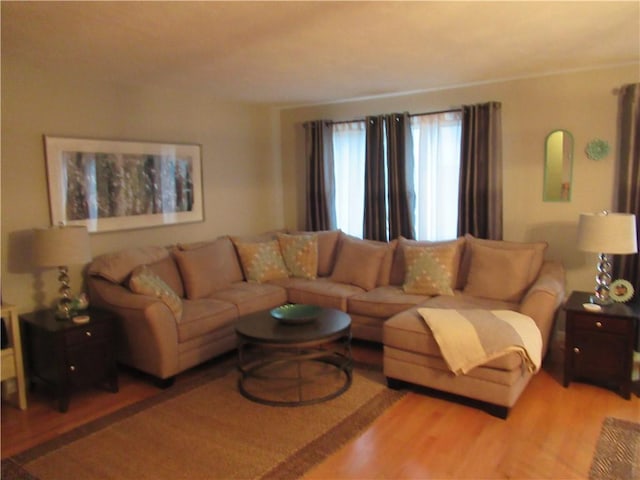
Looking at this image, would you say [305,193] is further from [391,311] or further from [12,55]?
[12,55]

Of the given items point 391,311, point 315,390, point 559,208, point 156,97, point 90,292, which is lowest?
point 315,390

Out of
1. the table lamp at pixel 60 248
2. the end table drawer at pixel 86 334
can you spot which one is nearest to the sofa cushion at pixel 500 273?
the end table drawer at pixel 86 334

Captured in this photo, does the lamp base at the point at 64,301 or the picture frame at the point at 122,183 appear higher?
the picture frame at the point at 122,183

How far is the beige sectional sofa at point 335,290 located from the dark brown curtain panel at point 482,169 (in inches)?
10.3

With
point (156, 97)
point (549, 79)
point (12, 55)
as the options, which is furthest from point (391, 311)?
point (12, 55)

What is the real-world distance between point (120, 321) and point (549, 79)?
3.98 metres

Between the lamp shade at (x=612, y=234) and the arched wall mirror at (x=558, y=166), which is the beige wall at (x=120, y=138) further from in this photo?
the lamp shade at (x=612, y=234)

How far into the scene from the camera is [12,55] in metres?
3.25

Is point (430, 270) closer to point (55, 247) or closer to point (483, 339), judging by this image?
point (483, 339)

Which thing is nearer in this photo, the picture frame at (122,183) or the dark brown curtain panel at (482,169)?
the picture frame at (122,183)

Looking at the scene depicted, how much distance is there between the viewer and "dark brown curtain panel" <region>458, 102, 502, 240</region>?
4.29 m

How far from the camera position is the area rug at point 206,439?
2473 millimetres

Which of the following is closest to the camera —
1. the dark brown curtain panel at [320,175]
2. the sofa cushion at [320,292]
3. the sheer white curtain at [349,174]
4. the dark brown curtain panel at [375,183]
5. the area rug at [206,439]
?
the area rug at [206,439]

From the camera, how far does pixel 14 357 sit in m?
3.14
